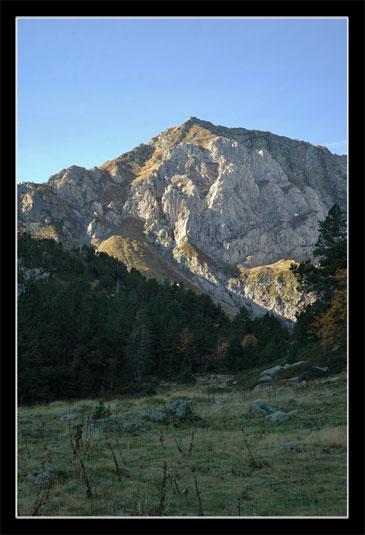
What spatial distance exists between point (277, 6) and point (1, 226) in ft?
20.0

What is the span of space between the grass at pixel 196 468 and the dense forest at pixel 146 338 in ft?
39.0

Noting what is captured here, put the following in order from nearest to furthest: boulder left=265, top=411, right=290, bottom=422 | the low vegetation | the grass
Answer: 1. the grass
2. the low vegetation
3. boulder left=265, top=411, right=290, bottom=422

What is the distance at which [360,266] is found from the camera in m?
6.52

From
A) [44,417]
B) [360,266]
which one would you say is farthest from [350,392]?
[44,417]

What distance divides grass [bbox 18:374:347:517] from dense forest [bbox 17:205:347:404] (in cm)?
1188

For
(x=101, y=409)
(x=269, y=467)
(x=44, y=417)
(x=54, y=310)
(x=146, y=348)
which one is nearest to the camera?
(x=269, y=467)

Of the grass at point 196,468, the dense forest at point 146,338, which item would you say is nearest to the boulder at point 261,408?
the grass at point 196,468

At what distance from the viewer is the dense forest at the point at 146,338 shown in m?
29.8

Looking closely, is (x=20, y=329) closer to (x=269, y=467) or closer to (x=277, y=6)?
(x=269, y=467)

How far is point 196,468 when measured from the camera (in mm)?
10055

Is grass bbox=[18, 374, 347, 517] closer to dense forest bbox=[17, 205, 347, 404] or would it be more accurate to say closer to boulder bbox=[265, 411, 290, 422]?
boulder bbox=[265, 411, 290, 422]

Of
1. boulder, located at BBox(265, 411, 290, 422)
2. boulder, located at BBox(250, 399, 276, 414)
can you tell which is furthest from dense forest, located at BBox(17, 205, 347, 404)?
boulder, located at BBox(265, 411, 290, 422)

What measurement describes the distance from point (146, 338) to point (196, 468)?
4490cm

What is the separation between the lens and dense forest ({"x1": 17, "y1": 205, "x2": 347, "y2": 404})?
2984 cm
